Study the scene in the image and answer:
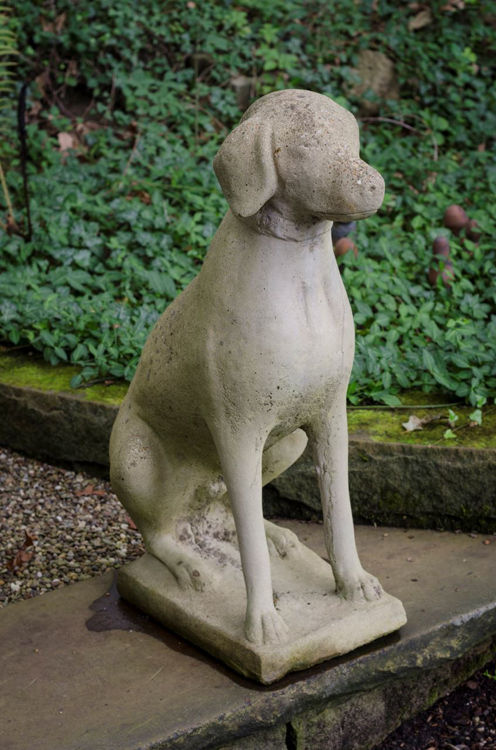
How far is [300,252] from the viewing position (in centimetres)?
251

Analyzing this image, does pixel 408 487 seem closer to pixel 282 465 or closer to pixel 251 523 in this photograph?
pixel 282 465

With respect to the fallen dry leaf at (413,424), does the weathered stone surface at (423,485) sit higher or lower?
lower

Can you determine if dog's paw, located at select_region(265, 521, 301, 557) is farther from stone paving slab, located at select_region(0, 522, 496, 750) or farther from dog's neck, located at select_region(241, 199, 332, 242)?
dog's neck, located at select_region(241, 199, 332, 242)

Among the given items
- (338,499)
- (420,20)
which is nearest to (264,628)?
(338,499)

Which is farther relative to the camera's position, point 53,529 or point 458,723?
point 53,529

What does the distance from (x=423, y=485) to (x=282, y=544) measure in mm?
775

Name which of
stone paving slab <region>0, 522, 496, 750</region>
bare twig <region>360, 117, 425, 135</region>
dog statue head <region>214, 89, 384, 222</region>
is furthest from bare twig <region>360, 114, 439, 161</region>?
dog statue head <region>214, 89, 384, 222</region>

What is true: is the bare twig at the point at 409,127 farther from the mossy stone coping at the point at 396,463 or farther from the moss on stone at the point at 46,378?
the moss on stone at the point at 46,378

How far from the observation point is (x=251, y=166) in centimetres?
235

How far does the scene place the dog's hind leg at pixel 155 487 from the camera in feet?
9.80

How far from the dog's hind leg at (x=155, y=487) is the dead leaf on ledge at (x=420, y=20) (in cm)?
586

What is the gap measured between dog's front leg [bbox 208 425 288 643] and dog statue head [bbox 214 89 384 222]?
25.0 inches

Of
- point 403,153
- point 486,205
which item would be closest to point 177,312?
point 486,205

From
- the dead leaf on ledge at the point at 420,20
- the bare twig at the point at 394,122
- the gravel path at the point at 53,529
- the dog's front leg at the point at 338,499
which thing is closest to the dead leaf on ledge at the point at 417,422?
the dog's front leg at the point at 338,499
